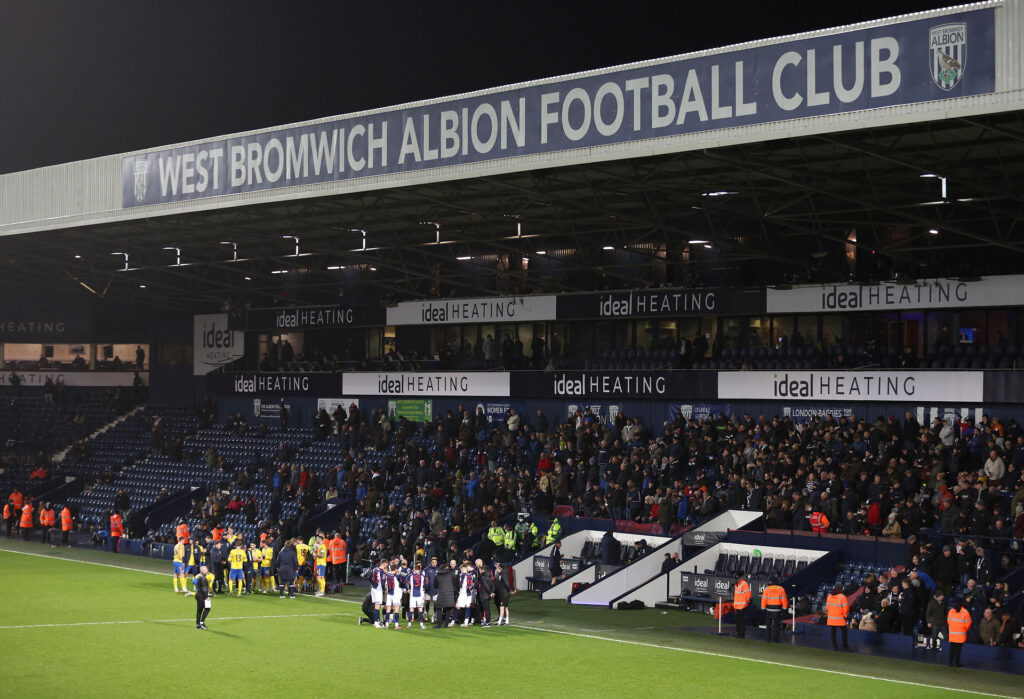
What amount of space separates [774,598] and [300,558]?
484 inches

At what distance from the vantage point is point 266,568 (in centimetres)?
3075

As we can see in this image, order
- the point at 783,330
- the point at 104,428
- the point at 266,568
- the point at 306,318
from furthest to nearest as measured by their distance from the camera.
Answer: the point at 104,428 → the point at 306,318 → the point at 783,330 → the point at 266,568

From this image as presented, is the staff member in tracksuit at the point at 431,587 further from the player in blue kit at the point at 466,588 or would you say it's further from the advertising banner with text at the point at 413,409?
the advertising banner with text at the point at 413,409

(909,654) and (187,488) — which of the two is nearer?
(909,654)

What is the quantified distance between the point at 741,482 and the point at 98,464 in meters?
29.8

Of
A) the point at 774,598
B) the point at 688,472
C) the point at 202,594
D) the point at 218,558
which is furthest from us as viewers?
the point at 688,472

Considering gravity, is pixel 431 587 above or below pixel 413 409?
below

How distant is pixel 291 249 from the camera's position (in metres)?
43.0

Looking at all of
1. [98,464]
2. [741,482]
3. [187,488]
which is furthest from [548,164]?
[98,464]

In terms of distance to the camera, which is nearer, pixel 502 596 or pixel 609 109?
pixel 609 109

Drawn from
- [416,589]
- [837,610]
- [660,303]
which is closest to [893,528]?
[837,610]

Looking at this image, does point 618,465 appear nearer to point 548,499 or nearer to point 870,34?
point 548,499

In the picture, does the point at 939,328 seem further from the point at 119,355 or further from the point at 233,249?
the point at 119,355

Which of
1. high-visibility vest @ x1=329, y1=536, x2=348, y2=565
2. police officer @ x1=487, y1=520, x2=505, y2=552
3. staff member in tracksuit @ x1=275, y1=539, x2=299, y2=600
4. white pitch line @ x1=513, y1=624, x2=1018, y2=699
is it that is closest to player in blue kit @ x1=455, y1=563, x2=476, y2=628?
white pitch line @ x1=513, y1=624, x2=1018, y2=699
